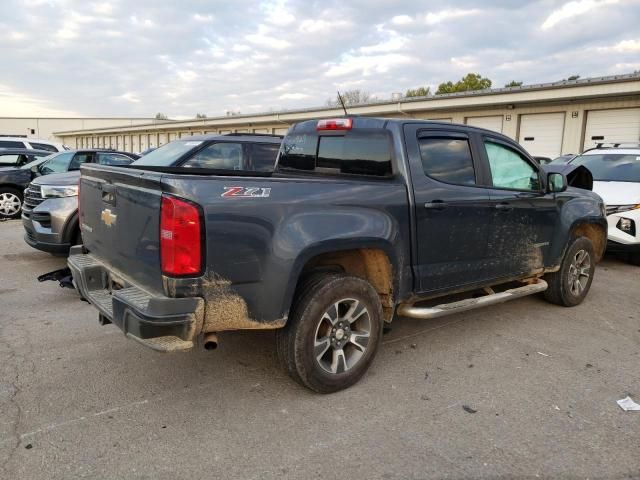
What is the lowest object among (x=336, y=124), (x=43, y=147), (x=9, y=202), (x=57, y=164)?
(x=9, y=202)

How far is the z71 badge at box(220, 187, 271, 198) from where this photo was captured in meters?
2.84

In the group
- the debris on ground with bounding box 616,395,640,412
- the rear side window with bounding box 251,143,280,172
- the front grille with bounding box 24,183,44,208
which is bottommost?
the debris on ground with bounding box 616,395,640,412

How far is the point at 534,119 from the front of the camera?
19.0 metres

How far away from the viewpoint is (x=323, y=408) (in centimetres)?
329

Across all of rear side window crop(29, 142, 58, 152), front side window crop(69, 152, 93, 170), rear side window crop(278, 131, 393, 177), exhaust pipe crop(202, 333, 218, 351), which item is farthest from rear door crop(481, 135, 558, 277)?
rear side window crop(29, 142, 58, 152)

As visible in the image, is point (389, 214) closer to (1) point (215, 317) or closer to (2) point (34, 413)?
(1) point (215, 317)

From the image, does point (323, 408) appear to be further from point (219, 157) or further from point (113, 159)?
point (113, 159)

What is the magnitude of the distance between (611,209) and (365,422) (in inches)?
248

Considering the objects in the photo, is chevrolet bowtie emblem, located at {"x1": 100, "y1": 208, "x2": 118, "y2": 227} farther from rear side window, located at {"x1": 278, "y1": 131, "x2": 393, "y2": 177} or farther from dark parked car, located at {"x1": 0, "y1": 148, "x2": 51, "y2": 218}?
dark parked car, located at {"x1": 0, "y1": 148, "x2": 51, "y2": 218}

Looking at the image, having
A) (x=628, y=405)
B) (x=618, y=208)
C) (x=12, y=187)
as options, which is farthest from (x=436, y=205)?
(x=12, y=187)

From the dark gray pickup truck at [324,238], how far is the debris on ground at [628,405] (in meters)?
1.26

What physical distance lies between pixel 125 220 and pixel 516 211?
11.1 ft

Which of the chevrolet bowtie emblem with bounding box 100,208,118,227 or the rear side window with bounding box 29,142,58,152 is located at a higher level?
the rear side window with bounding box 29,142,58,152

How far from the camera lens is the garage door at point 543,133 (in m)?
18.4
